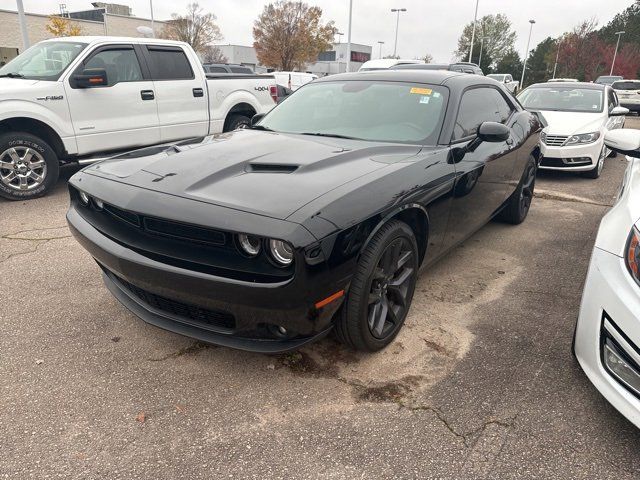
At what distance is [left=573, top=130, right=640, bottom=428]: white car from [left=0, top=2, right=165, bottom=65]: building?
3569cm

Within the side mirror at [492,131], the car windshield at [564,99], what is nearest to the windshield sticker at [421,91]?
the side mirror at [492,131]

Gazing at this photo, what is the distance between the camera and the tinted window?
137 inches

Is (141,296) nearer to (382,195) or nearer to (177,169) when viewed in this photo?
(177,169)

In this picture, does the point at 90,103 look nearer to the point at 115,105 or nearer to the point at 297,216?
the point at 115,105

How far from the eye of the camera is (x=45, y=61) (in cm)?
584

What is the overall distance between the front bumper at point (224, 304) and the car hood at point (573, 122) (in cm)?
637

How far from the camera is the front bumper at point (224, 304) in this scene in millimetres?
2080

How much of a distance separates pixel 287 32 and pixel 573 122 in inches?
1310

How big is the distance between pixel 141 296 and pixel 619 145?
304cm

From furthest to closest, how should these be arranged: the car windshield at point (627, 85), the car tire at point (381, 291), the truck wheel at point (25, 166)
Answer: the car windshield at point (627, 85)
the truck wheel at point (25, 166)
the car tire at point (381, 291)

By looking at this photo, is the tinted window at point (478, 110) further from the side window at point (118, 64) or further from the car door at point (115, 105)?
the side window at point (118, 64)

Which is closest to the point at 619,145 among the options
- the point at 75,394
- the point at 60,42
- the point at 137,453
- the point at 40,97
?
the point at 137,453

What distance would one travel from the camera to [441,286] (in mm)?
3668

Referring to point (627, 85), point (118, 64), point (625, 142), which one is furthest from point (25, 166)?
point (627, 85)
